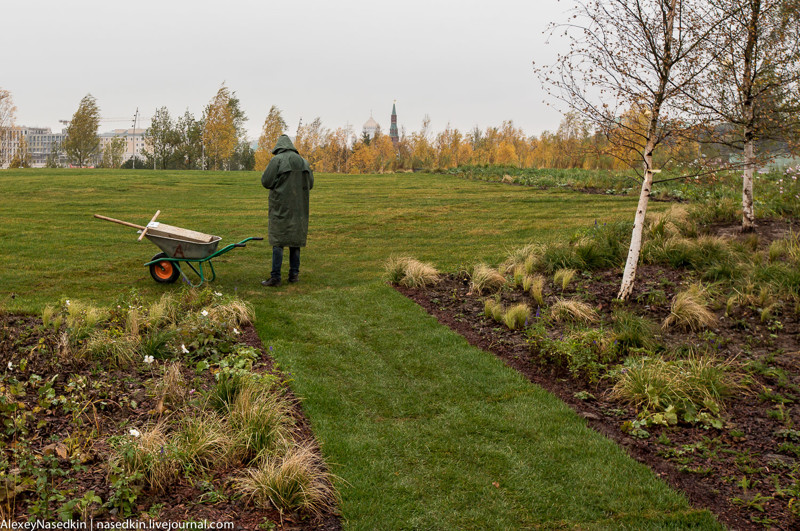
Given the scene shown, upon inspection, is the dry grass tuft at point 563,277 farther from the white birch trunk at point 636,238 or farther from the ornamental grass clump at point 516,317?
the ornamental grass clump at point 516,317

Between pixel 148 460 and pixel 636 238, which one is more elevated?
pixel 636 238

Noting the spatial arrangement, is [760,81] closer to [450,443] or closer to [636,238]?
[636,238]

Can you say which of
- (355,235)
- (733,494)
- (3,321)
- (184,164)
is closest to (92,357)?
(3,321)

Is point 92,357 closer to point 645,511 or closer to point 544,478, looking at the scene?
point 544,478

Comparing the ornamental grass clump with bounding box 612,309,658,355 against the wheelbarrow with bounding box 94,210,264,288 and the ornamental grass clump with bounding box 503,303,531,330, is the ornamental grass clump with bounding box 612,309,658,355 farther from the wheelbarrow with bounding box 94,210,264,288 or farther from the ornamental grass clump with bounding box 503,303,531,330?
the wheelbarrow with bounding box 94,210,264,288

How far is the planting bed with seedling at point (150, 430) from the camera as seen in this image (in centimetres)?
328

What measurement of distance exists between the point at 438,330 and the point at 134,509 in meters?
4.06

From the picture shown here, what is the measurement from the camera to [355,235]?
41.9 ft

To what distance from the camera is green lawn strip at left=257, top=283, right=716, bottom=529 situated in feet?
11.5

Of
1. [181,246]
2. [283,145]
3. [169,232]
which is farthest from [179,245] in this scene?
[283,145]

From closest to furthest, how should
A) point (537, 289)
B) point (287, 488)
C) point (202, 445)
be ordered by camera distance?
point (287, 488), point (202, 445), point (537, 289)

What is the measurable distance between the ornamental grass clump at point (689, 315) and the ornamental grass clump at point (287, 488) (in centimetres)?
428

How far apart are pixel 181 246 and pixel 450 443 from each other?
5.05m

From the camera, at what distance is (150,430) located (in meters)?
3.99
